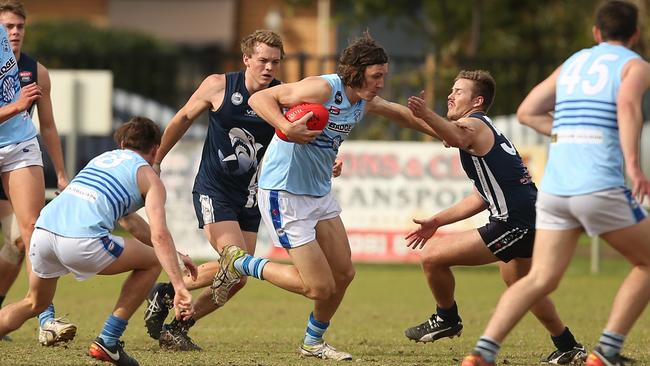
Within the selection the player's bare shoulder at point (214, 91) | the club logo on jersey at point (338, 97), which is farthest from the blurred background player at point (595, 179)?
the player's bare shoulder at point (214, 91)

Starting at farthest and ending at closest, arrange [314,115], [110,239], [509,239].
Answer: [509,239], [314,115], [110,239]

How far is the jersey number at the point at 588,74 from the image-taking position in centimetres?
650

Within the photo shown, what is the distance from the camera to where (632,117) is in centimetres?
633

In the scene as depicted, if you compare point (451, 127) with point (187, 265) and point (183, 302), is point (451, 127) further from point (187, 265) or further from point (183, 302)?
point (183, 302)

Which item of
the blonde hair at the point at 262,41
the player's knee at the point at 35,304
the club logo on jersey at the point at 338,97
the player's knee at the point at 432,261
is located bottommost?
the player's knee at the point at 35,304

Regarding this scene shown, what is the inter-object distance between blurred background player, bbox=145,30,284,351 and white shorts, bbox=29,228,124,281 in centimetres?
153

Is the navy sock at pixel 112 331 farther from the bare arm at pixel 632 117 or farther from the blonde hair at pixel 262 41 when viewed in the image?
the bare arm at pixel 632 117

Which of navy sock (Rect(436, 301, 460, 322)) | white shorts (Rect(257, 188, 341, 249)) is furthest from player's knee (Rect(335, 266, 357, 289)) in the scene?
navy sock (Rect(436, 301, 460, 322))

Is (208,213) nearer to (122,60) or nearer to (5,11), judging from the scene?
(5,11)

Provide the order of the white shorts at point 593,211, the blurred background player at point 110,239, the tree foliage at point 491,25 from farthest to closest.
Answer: the tree foliage at point 491,25
the blurred background player at point 110,239
the white shorts at point 593,211

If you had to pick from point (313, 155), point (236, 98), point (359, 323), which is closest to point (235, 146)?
point (236, 98)

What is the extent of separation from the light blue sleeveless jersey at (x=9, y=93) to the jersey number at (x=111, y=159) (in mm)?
1439

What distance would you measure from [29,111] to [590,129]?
4293mm

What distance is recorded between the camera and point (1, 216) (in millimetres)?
8898
